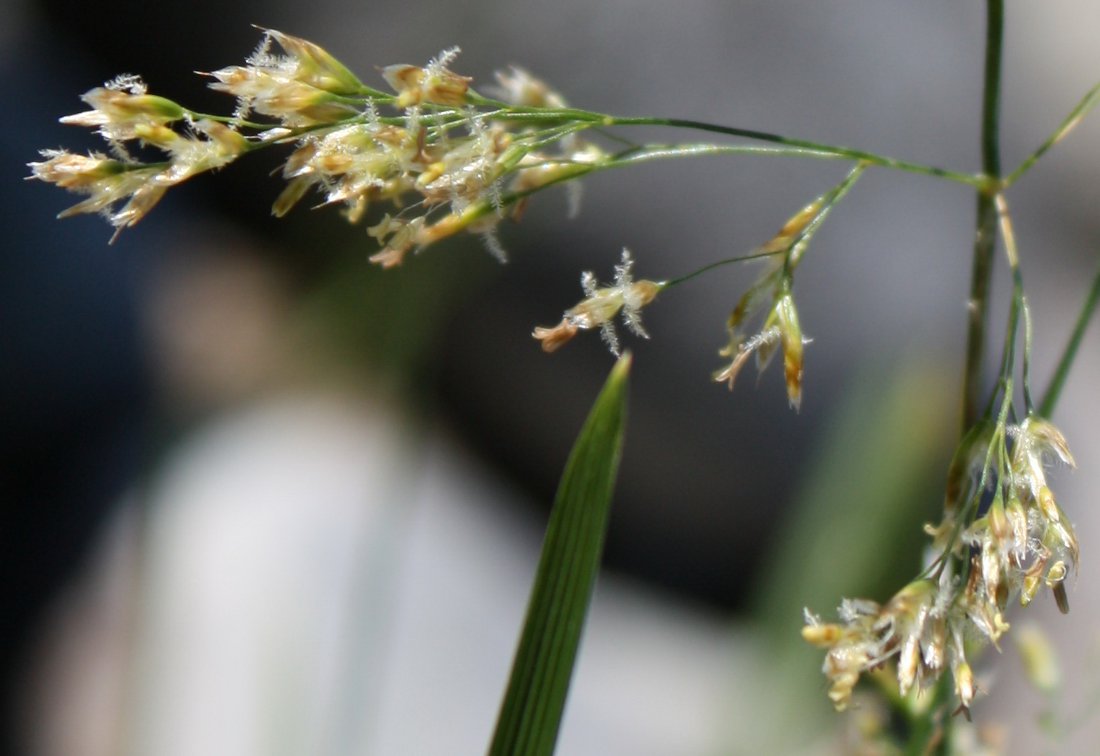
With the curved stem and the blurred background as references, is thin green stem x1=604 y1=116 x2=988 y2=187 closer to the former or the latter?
the curved stem

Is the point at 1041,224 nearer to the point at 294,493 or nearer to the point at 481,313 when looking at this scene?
the point at 481,313

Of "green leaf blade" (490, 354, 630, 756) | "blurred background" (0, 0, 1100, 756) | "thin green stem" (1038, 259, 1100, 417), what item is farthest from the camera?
"blurred background" (0, 0, 1100, 756)

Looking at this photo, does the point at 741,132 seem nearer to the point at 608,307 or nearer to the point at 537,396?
the point at 608,307

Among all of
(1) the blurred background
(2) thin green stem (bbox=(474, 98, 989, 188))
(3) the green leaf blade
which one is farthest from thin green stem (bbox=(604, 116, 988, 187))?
(1) the blurred background

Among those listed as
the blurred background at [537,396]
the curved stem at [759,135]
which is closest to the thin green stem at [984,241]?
the curved stem at [759,135]

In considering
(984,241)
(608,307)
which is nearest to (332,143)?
(608,307)

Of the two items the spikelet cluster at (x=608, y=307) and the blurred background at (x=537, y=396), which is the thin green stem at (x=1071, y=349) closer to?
the spikelet cluster at (x=608, y=307)
